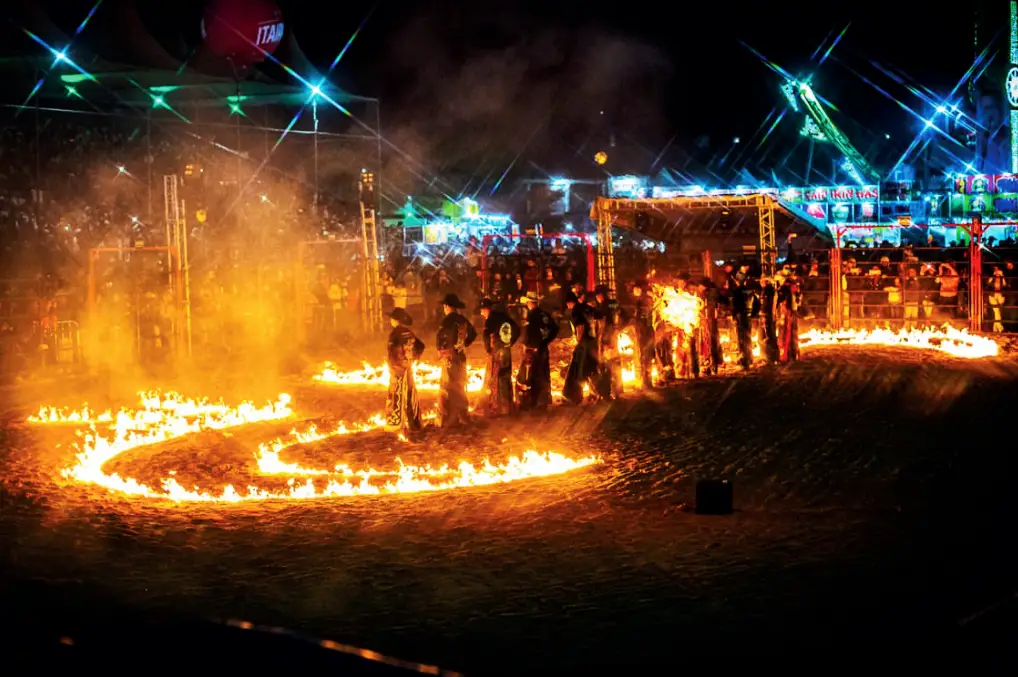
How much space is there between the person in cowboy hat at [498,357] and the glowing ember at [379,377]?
2391 mm

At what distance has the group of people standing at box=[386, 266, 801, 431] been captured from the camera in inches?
464

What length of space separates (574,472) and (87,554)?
424 centimetres

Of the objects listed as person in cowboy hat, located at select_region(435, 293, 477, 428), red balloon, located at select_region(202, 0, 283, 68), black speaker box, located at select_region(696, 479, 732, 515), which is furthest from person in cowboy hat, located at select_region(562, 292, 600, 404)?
red balloon, located at select_region(202, 0, 283, 68)

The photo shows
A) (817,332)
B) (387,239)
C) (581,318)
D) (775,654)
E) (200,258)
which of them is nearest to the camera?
(775,654)

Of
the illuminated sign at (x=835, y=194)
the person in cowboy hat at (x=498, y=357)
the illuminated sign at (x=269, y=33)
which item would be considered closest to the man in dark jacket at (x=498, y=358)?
the person in cowboy hat at (x=498, y=357)

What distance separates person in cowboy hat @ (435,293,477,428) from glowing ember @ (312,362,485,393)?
3.27 m

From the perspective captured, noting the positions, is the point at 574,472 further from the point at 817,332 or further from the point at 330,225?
the point at 330,225

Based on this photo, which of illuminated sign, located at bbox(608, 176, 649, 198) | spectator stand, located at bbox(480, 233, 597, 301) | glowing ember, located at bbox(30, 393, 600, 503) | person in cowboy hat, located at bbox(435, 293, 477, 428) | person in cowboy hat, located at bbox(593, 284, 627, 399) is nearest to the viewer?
glowing ember, located at bbox(30, 393, 600, 503)

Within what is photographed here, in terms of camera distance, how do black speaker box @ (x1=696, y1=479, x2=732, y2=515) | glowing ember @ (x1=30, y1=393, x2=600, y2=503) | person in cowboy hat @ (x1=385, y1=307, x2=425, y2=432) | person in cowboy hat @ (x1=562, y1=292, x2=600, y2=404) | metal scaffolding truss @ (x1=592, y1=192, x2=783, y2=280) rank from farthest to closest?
metal scaffolding truss @ (x1=592, y1=192, x2=783, y2=280)
person in cowboy hat @ (x1=562, y1=292, x2=600, y2=404)
person in cowboy hat @ (x1=385, y1=307, x2=425, y2=432)
glowing ember @ (x1=30, y1=393, x2=600, y2=503)
black speaker box @ (x1=696, y1=479, x2=732, y2=515)

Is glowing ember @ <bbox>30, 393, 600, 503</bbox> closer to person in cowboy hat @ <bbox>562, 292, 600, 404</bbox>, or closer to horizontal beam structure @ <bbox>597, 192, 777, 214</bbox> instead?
person in cowboy hat @ <bbox>562, 292, 600, 404</bbox>

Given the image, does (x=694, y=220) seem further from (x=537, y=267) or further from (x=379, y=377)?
(x=379, y=377)

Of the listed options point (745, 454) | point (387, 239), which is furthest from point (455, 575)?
point (387, 239)

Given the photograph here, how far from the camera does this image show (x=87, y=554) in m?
7.12

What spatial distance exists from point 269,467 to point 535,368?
4245 mm
